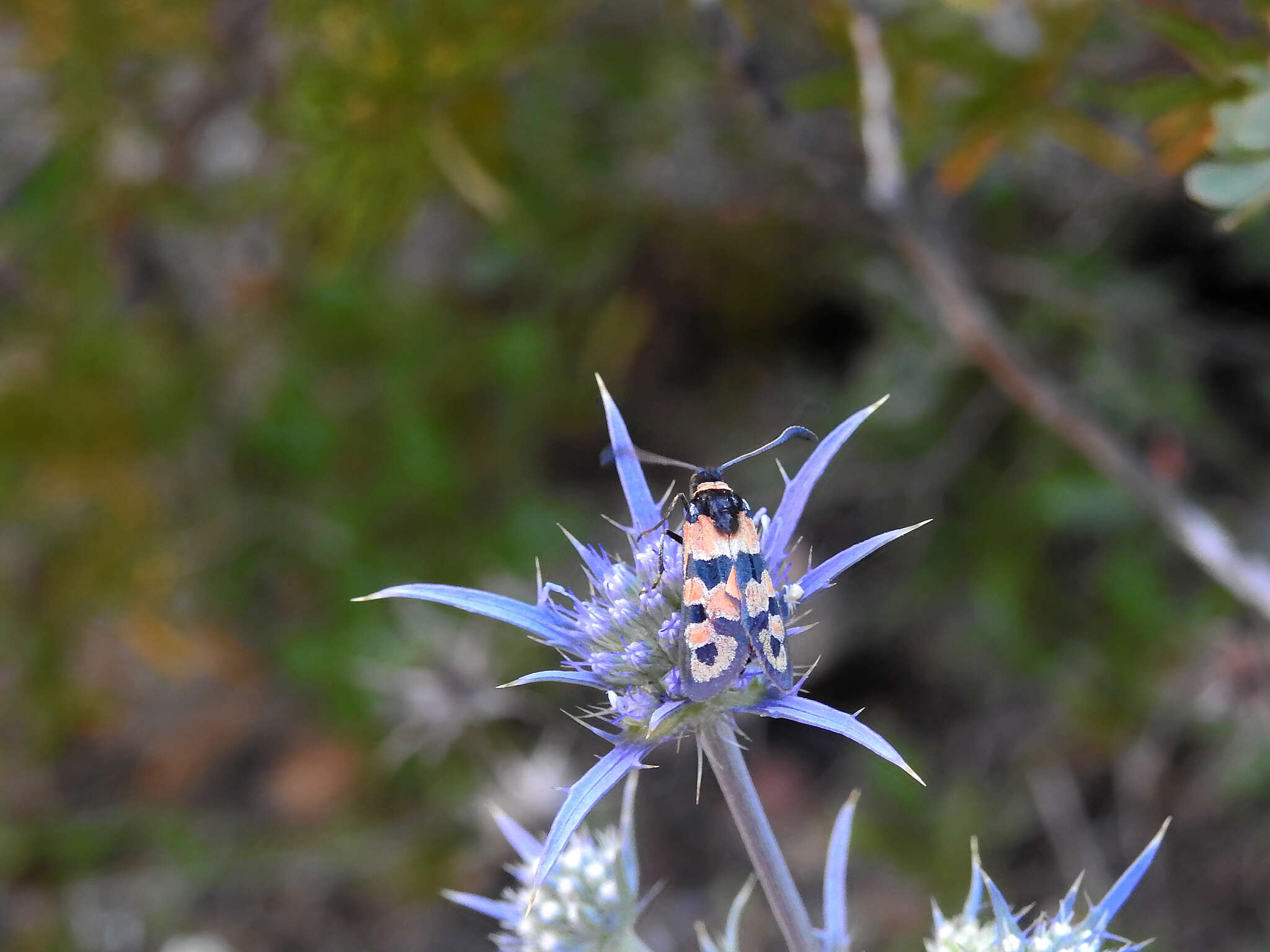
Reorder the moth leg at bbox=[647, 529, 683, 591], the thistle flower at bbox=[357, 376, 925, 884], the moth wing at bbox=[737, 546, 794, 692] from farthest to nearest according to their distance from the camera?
1. the moth leg at bbox=[647, 529, 683, 591]
2. the moth wing at bbox=[737, 546, 794, 692]
3. the thistle flower at bbox=[357, 376, 925, 884]

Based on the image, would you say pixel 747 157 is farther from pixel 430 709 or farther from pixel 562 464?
pixel 430 709

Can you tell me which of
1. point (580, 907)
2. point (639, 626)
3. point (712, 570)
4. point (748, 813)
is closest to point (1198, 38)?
point (712, 570)

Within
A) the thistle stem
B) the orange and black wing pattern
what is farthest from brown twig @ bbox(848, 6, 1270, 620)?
the thistle stem

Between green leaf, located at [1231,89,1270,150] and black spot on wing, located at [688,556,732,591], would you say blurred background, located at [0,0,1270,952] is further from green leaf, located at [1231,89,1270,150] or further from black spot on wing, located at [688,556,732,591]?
black spot on wing, located at [688,556,732,591]

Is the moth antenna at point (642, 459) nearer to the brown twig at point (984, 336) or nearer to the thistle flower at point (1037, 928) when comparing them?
the thistle flower at point (1037, 928)

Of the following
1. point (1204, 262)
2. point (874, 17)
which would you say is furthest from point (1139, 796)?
point (874, 17)
